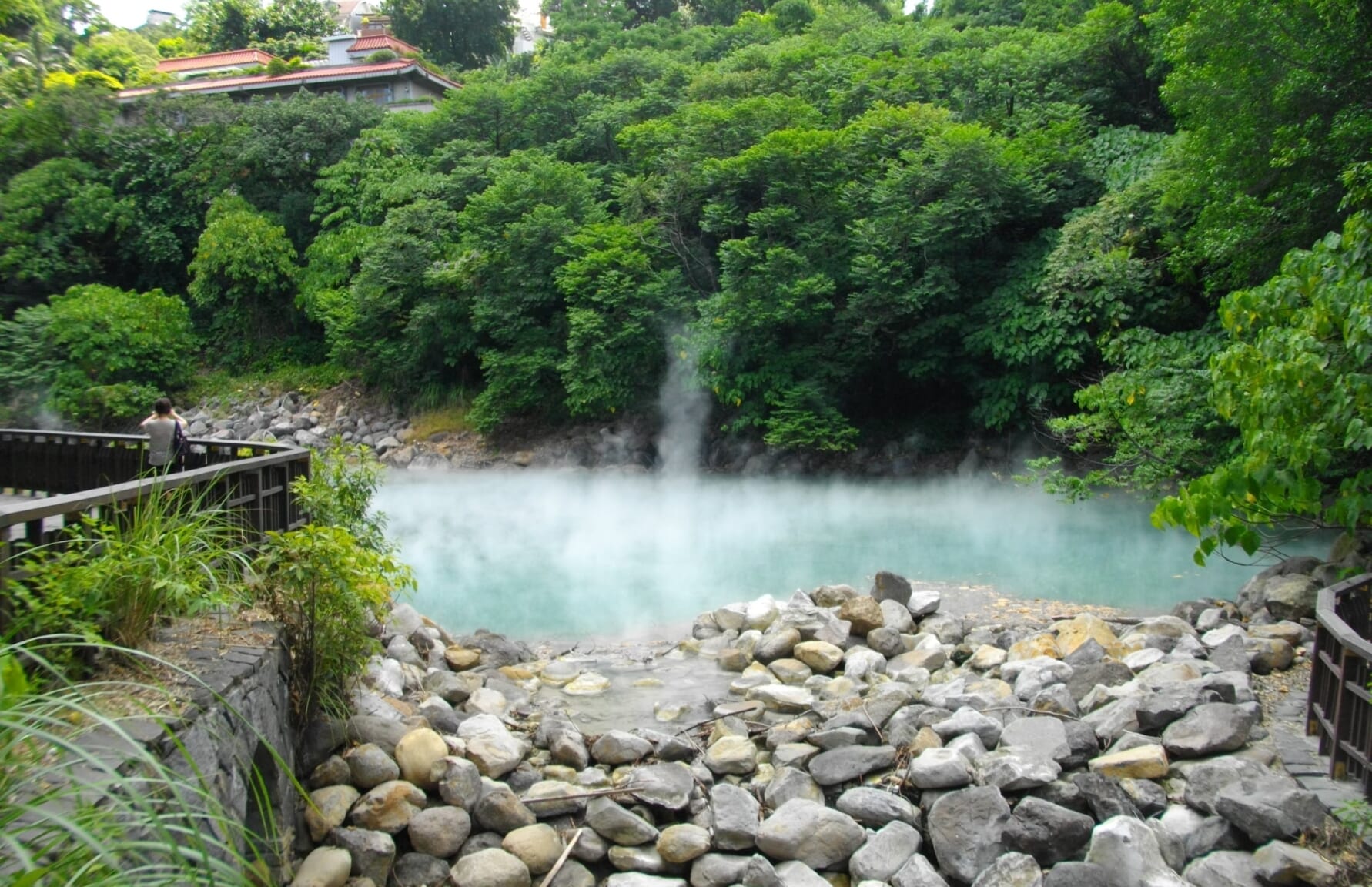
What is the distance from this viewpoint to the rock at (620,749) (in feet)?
20.9

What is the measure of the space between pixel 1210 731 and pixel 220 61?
134 feet

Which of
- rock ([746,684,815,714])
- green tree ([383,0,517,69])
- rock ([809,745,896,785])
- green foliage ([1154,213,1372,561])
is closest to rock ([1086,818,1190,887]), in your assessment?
rock ([809,745,896,785])

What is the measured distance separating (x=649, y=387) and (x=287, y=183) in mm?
15265

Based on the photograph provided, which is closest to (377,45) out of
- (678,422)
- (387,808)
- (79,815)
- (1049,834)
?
(678,422)

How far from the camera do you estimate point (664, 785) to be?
5832 mm

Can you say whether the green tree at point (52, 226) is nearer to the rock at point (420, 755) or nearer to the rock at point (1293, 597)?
the rock at point (420, 755)

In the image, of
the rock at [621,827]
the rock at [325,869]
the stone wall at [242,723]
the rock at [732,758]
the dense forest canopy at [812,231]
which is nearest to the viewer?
the stone wall at [242,723]

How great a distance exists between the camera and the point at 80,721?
332cm

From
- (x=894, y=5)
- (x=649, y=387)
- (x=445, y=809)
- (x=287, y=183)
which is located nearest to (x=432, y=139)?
(x=287, y=183)

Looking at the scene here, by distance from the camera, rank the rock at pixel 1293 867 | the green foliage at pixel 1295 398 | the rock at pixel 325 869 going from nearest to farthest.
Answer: the green foliage at pixel 1295 398, the rock at pixel 1293 867, the rock at pixel 325 869

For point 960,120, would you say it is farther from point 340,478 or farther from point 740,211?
point 340,478

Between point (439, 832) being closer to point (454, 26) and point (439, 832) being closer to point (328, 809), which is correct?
point (328, 809)

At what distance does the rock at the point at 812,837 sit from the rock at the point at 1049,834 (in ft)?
2.57

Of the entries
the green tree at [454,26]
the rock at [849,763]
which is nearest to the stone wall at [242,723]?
Result: the rock at [849,763]
